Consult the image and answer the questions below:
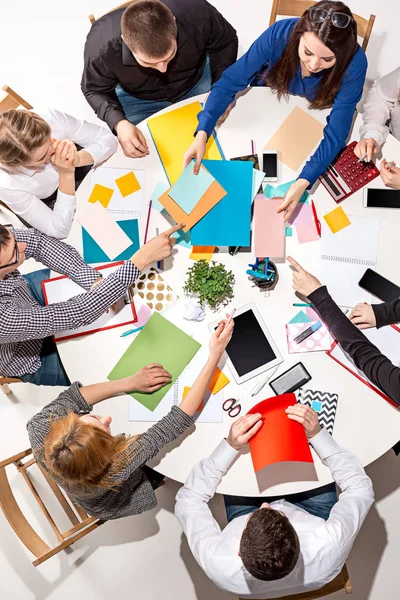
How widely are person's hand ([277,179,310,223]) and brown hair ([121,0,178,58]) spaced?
67cm

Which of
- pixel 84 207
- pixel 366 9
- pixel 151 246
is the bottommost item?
pixel 151 246

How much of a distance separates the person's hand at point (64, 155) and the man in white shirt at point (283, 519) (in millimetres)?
1190

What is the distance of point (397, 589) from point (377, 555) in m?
0.17

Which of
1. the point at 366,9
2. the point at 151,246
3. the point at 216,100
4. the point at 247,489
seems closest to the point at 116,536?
the point at 247,489

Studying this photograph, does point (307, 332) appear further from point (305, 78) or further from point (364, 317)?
point (305, 78)

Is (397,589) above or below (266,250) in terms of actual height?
below

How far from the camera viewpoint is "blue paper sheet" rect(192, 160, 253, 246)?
187 cm

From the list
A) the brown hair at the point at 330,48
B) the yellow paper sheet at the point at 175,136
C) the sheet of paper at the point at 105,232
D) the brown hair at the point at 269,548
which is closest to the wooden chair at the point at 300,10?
the brown hair at the point at 330,48

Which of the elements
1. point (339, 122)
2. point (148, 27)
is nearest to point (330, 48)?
point (339, 122)

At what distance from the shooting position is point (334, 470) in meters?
1.72

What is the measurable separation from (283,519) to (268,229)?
3.23ft

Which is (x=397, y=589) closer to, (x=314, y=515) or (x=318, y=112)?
(x=314, y=515)

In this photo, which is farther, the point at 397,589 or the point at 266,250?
the point at 397,589

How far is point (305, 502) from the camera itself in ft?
6.42
